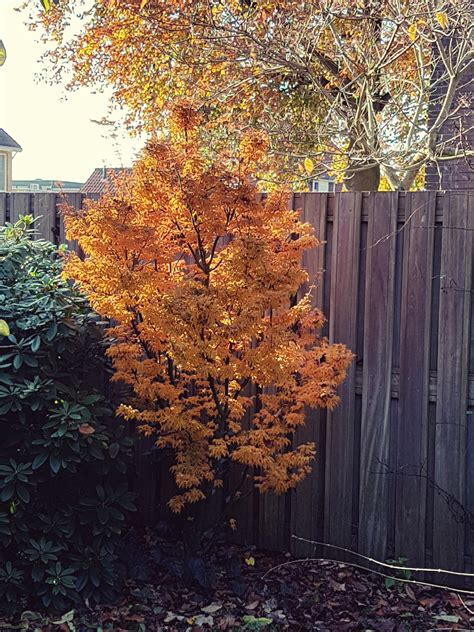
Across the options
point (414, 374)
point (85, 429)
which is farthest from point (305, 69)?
point (85, 429)

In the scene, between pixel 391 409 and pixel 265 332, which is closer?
pixel 265 332

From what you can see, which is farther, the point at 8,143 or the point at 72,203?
the point at 8,143

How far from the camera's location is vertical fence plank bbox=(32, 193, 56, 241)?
4.48 metres

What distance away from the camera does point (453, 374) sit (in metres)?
3.63

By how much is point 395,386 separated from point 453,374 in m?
0.31

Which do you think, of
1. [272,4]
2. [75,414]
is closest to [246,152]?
[75,414]

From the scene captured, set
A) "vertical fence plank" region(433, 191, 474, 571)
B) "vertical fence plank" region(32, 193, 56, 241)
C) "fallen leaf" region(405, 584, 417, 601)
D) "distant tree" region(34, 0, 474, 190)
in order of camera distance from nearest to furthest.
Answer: "fallen leaf" region(405, 584, 417, 601) < "vertical fence plank" region(433, 191, 474, 571) < "vertical fence plank" region(32, 193, 56, 241) < "distant tree" region(34, 0, 474, 190)

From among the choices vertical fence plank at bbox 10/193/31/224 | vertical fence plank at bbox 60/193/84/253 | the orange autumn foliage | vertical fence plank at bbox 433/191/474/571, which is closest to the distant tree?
vertical fence plank at bbox 433/191/474/571

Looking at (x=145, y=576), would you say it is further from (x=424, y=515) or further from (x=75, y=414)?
(x=424, y=515)

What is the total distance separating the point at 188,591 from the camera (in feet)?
11.3

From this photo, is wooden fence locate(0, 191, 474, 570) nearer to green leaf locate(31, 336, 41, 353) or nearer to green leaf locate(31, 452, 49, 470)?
green leaf locate(31, 452, 49, 470)

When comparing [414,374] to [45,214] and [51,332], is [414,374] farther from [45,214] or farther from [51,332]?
[45,214]

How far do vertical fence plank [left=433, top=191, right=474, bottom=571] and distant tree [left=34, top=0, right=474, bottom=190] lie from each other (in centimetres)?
128

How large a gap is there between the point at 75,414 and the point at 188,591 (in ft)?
3.41
